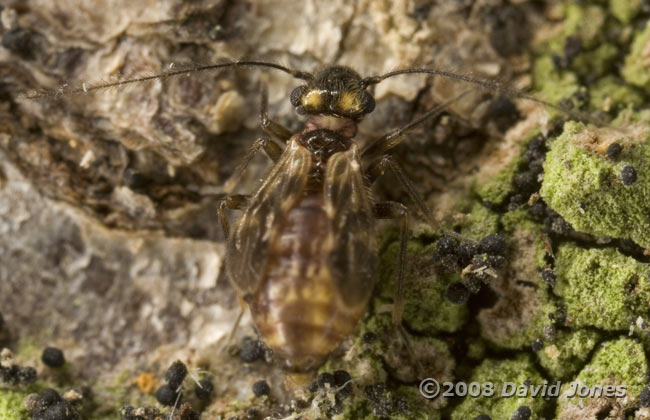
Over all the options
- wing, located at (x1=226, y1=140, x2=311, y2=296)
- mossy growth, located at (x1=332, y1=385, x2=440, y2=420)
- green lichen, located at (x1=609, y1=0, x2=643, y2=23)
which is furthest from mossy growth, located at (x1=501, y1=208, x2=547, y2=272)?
green lichen, located at (x1=609, y1=0, x2=643, y2=23)

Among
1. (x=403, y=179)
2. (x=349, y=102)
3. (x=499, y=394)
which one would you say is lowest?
(x=499, y=394)

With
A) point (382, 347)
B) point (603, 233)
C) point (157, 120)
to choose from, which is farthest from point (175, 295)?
point (603, 233)

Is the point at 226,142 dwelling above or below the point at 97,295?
above

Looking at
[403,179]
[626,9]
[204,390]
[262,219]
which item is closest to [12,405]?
[204,390]

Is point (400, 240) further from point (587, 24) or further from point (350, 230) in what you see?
point (587, 24)

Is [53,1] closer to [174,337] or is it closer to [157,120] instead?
[157,120]

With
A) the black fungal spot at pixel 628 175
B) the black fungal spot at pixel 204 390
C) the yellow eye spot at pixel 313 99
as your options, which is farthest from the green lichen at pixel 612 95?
the black fungal spot at pixel 204 390
